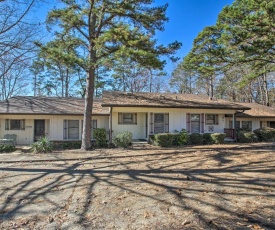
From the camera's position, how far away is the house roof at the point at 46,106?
16.6 metres

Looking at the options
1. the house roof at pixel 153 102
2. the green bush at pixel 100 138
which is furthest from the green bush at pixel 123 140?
the house roof at pixel 153 102

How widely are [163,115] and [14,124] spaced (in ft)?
34.3

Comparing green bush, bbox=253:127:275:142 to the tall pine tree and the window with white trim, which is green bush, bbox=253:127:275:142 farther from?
the tall pine tree

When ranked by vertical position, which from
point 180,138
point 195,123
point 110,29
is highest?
point 110,29

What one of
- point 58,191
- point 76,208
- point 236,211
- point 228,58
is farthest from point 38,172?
point 228,58

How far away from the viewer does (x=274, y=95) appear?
3500cm

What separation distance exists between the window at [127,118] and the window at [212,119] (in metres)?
5.43

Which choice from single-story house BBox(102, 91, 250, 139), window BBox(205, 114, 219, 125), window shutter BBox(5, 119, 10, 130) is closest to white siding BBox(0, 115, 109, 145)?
window shutter BBox(5, 119, 10, 130)

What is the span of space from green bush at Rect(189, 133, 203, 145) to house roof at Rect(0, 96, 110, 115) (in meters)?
6.00

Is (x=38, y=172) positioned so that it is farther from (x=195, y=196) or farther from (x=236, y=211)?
(x=236, y=211)

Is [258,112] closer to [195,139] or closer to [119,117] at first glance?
[195,139]

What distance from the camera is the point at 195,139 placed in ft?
53.3

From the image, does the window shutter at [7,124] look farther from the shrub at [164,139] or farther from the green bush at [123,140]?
the shrub at [164,139]

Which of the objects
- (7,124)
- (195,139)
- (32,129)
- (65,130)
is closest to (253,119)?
(195,139)
